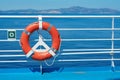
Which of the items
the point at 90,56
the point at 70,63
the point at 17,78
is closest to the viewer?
the point at 17,78

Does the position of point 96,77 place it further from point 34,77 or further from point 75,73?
point 34,77

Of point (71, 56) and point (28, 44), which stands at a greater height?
point (28, 44)

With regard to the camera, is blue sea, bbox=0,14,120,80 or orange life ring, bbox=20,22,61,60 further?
blue sea, bbox=0,14,120,80

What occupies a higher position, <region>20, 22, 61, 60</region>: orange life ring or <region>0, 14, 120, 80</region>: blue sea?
<region>20, 22, 61, 60</region>: orange life ring

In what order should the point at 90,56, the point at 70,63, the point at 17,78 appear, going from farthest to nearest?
the point at 90,56, the point at 70,63, the point at 17,78

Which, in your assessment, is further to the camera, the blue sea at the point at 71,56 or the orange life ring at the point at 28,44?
the blue sea at the point at 71,56

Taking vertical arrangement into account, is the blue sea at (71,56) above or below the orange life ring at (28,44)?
below

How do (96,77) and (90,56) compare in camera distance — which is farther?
(90,56)

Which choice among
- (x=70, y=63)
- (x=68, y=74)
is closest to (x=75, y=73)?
(x=68, y=74)

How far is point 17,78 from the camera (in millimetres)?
3572

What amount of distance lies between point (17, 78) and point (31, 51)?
0.35m

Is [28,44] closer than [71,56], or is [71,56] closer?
[28,44]

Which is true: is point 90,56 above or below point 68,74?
below

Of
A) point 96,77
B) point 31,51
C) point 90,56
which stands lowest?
point 90,56
